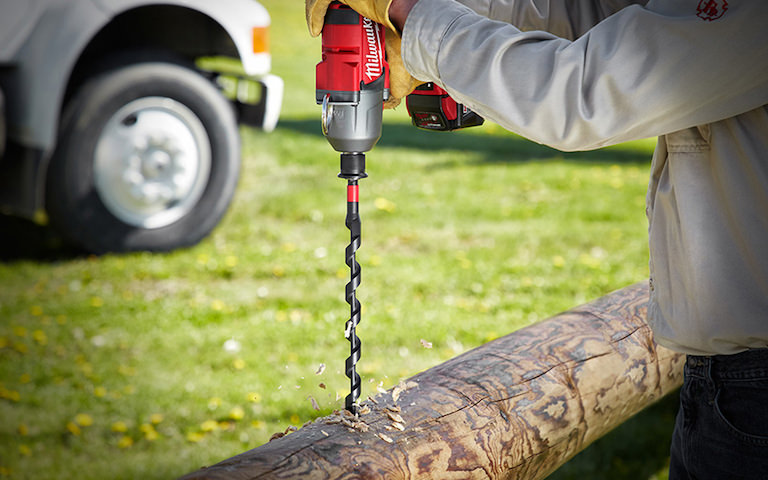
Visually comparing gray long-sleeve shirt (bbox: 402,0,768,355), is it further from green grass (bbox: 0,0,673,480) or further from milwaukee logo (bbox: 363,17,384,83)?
green grass (bbox: 0,0,673,480)

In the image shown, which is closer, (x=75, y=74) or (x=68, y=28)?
(x=68, y=28)

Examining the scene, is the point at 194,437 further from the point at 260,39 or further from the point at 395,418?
the point at 260,39

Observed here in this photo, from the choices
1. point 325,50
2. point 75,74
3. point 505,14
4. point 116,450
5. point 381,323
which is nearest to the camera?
point 325,50

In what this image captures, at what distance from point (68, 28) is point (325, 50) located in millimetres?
3706

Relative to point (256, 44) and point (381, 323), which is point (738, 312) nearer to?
point (381, 323)

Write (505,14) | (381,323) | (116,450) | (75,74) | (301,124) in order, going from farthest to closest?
(301,124) → (75,74) → (381,323) → (116,450) → (505,14)

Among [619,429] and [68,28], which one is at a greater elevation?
[68,28]

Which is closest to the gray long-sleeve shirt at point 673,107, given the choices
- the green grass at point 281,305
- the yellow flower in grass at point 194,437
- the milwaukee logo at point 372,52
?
the milwaukee logo at point 372,52

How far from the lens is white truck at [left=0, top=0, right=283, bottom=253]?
474 centimetres

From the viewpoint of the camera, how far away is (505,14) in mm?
1836

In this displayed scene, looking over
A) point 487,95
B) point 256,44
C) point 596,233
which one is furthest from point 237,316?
point 487,95

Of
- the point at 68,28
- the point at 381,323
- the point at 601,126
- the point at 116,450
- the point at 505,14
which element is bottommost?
the point at 116,450

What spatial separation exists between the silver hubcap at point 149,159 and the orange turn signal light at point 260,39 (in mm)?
660

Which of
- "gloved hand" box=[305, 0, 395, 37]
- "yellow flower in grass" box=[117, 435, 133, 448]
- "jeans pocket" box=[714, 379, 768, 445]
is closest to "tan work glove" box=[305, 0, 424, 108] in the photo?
"gloved hand" box=[305, 0, 395, 37]
